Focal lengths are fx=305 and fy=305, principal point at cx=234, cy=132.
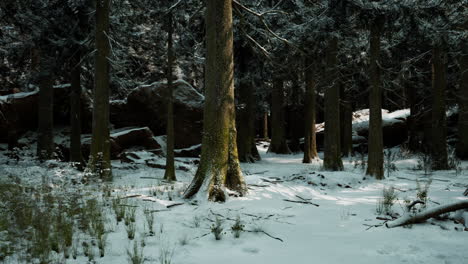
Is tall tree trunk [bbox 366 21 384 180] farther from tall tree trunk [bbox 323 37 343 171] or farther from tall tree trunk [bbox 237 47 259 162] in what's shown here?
tall tree trunk [bbox 237 47 259 162]

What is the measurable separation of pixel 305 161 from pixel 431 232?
1095 cm

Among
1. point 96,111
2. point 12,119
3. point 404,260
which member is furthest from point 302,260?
point 12,119

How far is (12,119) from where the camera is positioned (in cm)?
1495

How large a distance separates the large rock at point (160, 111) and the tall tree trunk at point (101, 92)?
7042mm

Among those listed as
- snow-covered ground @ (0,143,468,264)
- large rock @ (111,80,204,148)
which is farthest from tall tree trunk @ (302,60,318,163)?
snow-covered ground @ (0,143,468,264)

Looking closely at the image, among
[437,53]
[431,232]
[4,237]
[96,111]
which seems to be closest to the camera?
[4,237]

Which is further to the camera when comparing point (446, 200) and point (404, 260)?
point (446, 200)

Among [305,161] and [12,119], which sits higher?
[12,119]

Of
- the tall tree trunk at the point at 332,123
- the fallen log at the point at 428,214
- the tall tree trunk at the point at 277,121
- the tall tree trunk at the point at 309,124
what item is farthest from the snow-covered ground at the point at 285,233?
the tall tree trunk at the point at 277,121

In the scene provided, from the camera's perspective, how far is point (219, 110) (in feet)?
21.6

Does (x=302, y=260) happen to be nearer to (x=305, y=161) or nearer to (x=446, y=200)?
(x=446, y=200)

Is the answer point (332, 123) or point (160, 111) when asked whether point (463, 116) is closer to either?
point (332, 123)

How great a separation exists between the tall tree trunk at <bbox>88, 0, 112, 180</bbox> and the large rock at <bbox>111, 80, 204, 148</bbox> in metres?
7.04

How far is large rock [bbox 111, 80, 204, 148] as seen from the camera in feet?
53.9
